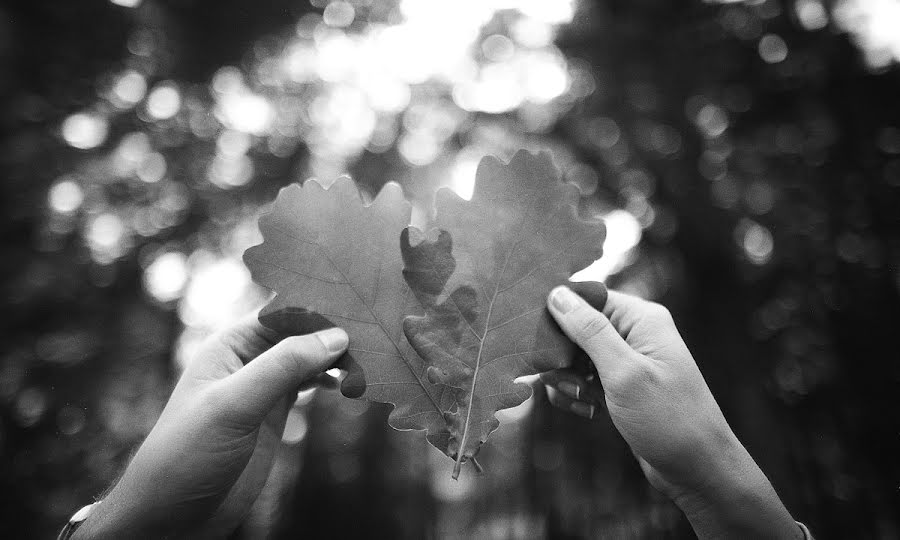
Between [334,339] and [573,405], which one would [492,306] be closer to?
[334,339]

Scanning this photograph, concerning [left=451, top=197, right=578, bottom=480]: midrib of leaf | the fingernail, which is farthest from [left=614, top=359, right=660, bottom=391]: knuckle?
the fingernail

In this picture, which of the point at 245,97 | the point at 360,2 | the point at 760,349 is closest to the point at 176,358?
the point at 245,97

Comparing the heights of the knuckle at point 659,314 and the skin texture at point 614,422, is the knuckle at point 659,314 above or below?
above

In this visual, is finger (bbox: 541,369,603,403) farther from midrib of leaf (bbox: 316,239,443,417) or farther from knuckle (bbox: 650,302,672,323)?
midrib of leaf (bbox: 316,239,443,417)

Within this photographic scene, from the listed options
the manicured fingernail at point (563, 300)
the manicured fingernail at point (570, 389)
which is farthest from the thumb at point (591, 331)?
the manicured fingernail at point (570, 389)

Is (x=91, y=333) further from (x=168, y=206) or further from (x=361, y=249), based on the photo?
(x=361, y=249)

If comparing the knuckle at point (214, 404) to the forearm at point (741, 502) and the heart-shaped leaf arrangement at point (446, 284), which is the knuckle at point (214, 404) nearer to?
the heart-shaped leaf arrangement at point (446, 284)

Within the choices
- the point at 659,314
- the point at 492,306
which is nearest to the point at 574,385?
the point at 659,314
